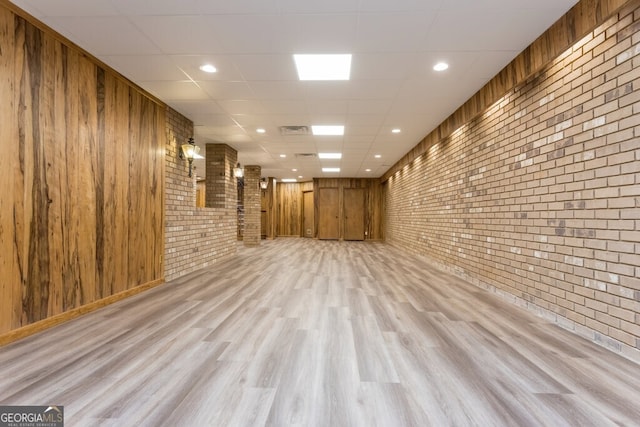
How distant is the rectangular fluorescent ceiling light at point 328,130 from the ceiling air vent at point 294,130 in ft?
0.51

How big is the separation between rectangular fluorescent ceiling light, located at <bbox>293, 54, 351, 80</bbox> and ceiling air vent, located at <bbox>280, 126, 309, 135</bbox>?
2.07m

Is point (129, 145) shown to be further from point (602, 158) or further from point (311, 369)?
point (602, 158)

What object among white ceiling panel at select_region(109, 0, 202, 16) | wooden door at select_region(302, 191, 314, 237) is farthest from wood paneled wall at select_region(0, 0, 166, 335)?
wooden door at select_region(302, 191, 314, 237)

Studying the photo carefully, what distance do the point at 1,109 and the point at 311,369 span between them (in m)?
3.03

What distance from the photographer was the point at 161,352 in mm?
2125

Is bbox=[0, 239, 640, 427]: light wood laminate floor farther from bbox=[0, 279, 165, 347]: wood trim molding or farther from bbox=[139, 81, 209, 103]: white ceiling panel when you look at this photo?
bbox=[139, 81, 209, 103]: white ceiling panel

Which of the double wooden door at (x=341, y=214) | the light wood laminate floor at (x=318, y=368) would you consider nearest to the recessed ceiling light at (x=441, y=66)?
the light wood laminate floor at (x=318, y=368)

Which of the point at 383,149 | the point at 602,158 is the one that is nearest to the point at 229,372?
the point at 602,158

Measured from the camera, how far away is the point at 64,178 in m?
2.82

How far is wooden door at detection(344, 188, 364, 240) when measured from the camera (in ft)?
42.4

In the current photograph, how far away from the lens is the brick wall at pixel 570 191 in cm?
210

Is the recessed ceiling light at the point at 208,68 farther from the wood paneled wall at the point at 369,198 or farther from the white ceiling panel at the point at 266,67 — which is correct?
the wood paneled wall at the point at 369,198

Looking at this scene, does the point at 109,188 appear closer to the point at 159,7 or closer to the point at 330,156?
the point at 159,7

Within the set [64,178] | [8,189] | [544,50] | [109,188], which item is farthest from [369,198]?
[8,189]
